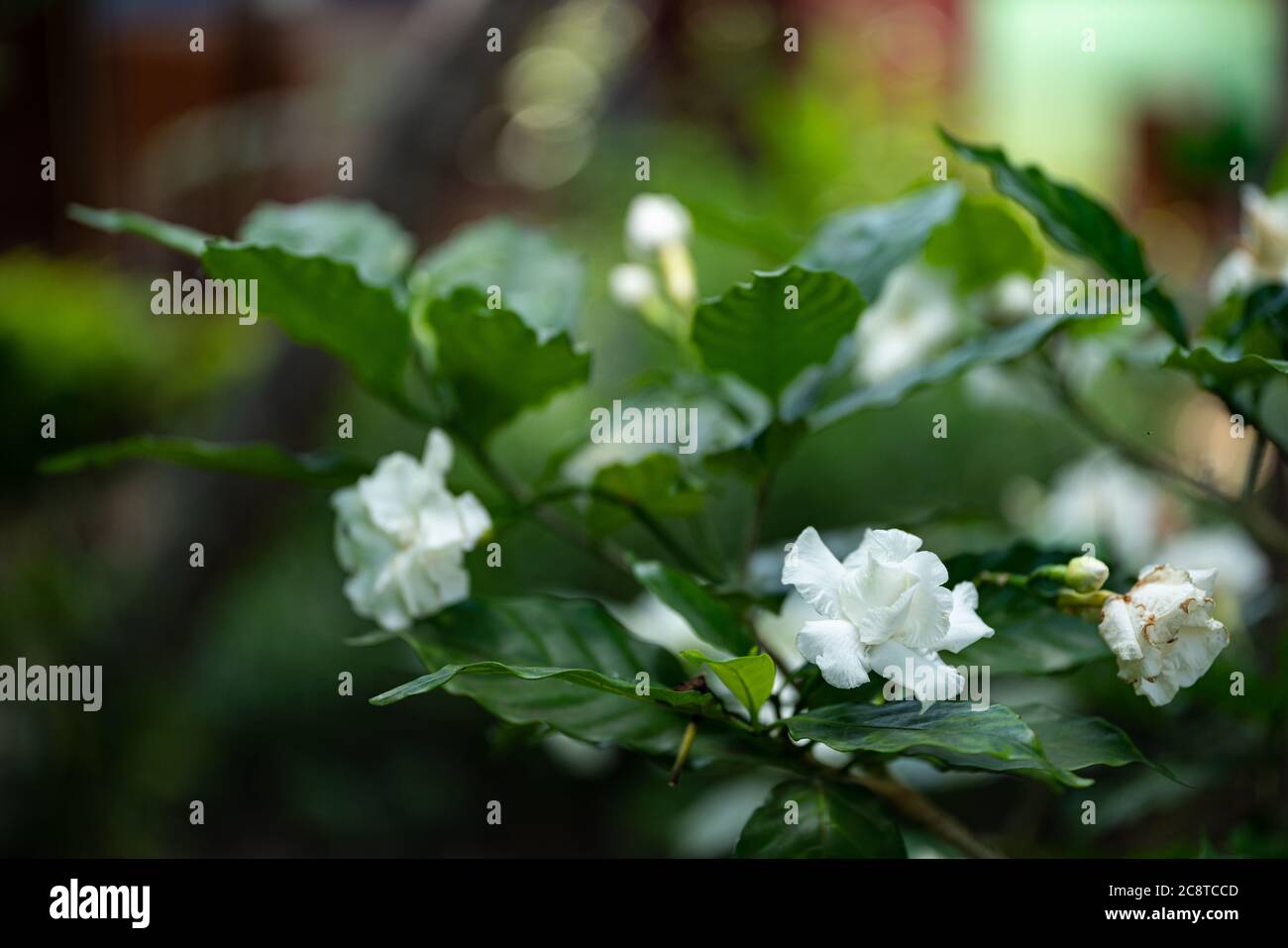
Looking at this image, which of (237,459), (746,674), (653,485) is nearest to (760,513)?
(653,485)

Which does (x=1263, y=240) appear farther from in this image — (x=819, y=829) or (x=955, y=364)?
(x=819, y=829)

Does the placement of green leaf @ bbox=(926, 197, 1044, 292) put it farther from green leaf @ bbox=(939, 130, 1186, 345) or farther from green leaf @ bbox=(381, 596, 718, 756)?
green leaf @ bbox=(381, 596, 718, 756)

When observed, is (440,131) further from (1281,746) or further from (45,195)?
(45,195)

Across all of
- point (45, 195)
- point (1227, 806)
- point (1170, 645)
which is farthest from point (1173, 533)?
point (45, 195)

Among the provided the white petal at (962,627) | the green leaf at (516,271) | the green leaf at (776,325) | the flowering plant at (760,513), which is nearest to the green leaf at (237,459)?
the flowering plant at (760,513)

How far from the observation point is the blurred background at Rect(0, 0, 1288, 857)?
1042 millimetres

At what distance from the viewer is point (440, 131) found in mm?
1804

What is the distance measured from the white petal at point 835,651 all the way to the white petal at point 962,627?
0.03 meters

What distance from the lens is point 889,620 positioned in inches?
17.7

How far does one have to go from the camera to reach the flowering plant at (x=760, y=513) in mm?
458

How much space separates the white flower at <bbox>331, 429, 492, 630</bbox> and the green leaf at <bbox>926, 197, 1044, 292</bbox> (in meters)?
0.35

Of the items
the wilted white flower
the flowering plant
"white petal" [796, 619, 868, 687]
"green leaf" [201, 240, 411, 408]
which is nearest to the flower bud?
the flowering plant

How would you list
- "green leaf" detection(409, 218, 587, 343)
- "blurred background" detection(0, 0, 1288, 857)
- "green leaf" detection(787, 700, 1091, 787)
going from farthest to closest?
"blurred background" detection(0, 0, 1288, 857) < "green leaf" detection(409, 218, 587, 343) < "green leaf" detection(787, 700, 1091, 787)

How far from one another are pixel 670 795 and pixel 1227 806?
1287 millimetres
